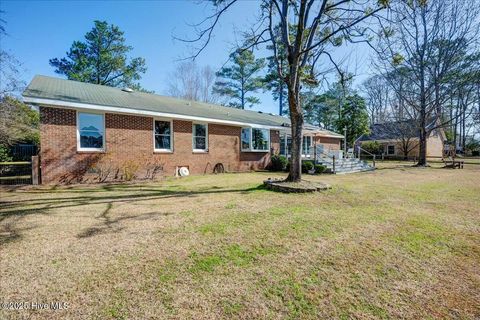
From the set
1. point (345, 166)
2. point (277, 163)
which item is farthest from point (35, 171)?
point (345, 166)

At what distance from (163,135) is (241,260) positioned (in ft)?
34.0

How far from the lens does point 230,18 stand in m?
10.8

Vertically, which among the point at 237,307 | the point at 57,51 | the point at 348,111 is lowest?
the point at 237,307

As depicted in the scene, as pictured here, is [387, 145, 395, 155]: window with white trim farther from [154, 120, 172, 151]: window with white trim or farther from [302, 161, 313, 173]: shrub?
[154, 120, 172, 151]: window with white trim

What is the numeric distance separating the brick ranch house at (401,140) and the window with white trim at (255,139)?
2152 centimetres

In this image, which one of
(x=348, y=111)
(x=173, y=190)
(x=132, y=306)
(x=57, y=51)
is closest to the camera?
(x=132, y=306)

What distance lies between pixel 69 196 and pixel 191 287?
656 centimetres

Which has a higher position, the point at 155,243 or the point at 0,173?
the point at 0,173

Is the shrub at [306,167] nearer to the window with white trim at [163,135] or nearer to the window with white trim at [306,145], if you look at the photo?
the window with white trim at [306,145]

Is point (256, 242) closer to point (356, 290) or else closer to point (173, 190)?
point (356, 290)

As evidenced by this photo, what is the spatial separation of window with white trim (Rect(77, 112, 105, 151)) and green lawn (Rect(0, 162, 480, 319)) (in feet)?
14.4

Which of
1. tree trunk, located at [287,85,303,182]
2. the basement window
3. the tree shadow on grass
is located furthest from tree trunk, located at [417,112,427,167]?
the basement window

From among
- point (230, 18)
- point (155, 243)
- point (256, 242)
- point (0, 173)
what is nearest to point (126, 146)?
point (0, 173)

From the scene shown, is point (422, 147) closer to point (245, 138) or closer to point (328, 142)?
point (328, 142)
